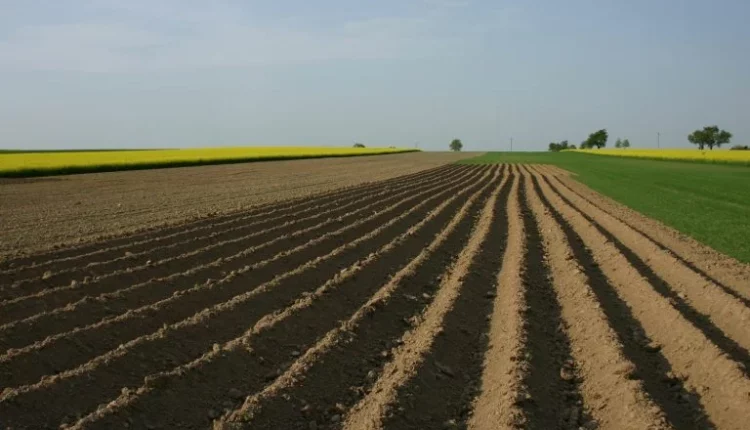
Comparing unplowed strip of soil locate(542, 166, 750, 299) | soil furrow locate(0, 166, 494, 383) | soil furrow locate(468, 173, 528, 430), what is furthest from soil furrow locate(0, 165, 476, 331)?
unplowed strip of soil locate(542, 166, 750, 299)

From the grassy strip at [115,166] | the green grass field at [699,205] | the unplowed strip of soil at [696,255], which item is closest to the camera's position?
the unplowed strip of soil at [696,255]

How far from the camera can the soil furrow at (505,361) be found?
4686 mm

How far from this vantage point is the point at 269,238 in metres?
12.0

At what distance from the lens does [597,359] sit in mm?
5973

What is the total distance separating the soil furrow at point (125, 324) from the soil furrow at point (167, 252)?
1.28 metres

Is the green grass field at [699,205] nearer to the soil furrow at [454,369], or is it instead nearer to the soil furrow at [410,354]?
the soil furrow at [410,354]

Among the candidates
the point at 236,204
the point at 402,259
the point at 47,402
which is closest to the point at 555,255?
the point at 402,259

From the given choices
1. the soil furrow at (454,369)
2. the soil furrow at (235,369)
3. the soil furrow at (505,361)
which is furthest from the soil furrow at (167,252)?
the soil furrow at (505,361)

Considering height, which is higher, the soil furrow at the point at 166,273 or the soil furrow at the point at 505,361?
the soil furrow at the point at 166,273

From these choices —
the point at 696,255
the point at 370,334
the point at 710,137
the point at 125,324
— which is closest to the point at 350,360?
the point at 370,334

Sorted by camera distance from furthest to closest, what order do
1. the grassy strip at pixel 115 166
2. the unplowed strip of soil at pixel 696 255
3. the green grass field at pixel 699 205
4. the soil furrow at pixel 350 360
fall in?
the grassy strip at pixel 115 166 → the green grass field at pixel 699 205 → the unplowed strip of soil at pixel 696 255 → the soil furrow at pixel 350 360

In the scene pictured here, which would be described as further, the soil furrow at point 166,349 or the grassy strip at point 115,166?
the grassy strip at point 115,166

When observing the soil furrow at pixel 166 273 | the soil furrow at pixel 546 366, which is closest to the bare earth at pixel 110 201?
the soil furrow at pixel 166 273

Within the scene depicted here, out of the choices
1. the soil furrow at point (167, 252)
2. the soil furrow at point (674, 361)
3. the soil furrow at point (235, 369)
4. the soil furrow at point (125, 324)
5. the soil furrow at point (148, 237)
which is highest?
the soil furrow at point (148, 237)
